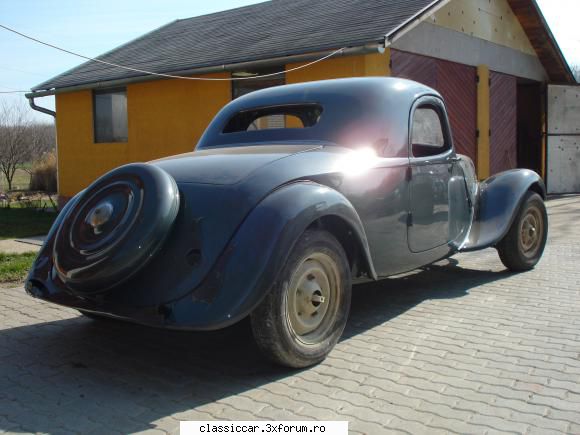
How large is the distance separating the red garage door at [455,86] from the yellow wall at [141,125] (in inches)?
134

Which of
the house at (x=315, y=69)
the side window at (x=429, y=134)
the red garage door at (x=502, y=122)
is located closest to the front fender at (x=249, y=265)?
the side window at (x=429, y=134)

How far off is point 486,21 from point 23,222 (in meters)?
10.7

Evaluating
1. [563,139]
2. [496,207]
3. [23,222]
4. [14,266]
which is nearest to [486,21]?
[563,139]

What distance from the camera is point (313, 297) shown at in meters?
3.59

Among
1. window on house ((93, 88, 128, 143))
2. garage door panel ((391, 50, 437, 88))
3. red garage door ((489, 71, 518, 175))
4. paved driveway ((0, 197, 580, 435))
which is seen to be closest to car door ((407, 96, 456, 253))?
paved driveway ((0, 197, 580, 435))

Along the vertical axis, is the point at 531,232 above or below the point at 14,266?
above

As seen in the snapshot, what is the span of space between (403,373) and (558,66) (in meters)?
14.9

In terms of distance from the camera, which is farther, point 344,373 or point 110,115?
point 110,115

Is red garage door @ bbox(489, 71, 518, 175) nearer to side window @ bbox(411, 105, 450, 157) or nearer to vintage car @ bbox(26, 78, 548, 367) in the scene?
side window @ bbox(411, 105, 450, 157)

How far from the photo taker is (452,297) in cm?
523

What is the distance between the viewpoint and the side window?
209 inches

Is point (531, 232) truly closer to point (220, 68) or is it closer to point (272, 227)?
point (272, 227)

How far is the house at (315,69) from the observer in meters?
10.3

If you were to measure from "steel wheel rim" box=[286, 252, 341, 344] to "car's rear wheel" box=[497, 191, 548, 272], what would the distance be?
9.53ft
